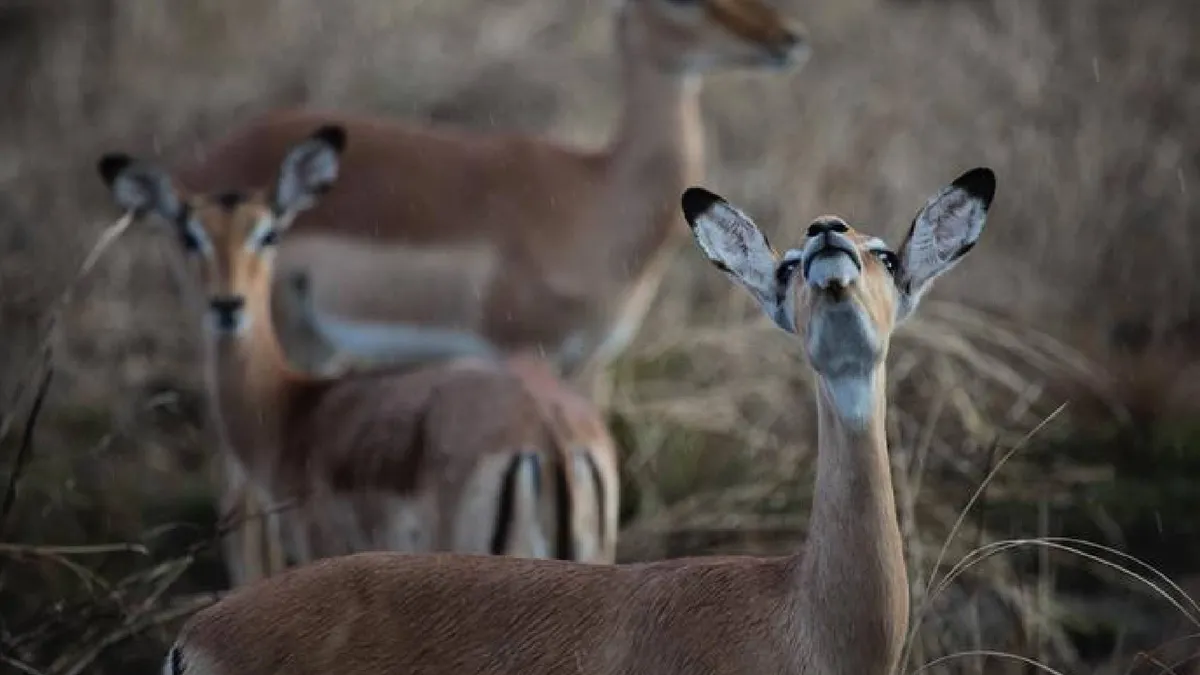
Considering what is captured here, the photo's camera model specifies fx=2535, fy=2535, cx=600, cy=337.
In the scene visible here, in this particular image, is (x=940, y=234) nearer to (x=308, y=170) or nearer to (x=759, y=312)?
(x=308, y=170)

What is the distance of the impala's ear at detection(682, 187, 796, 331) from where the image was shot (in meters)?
3.47

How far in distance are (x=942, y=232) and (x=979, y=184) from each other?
3.4 inches

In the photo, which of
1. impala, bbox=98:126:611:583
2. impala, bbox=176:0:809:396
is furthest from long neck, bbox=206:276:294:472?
impala, bbox=176:0:809:396

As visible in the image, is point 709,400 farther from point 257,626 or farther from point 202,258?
point 257,626

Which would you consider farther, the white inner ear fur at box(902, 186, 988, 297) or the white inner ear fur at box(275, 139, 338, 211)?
the white inner ear fur at box(275, 139, 338, 211)

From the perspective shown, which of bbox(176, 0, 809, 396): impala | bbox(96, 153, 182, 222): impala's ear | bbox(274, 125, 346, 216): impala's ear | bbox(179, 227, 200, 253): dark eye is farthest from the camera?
bbox(176, 0, 809, 396): impala

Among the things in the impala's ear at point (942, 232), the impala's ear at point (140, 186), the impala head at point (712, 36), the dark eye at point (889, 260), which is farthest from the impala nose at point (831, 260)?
the impala head at point (712, 36)

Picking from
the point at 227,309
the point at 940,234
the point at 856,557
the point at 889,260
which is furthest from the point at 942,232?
the point at 227,309

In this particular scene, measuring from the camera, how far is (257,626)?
3.45 meters

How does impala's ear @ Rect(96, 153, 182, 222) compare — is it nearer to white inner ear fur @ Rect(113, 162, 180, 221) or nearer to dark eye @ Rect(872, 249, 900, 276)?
white inner ear fur @ Rect(113, 162, 180, 221)

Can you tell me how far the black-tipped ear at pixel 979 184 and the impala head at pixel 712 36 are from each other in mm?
4468

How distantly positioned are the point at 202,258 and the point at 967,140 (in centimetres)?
369

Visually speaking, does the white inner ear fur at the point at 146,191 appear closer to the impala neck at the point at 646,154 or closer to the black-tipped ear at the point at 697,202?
the impala neck at the point at 646,154

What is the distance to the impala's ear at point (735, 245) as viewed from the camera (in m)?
3.47
